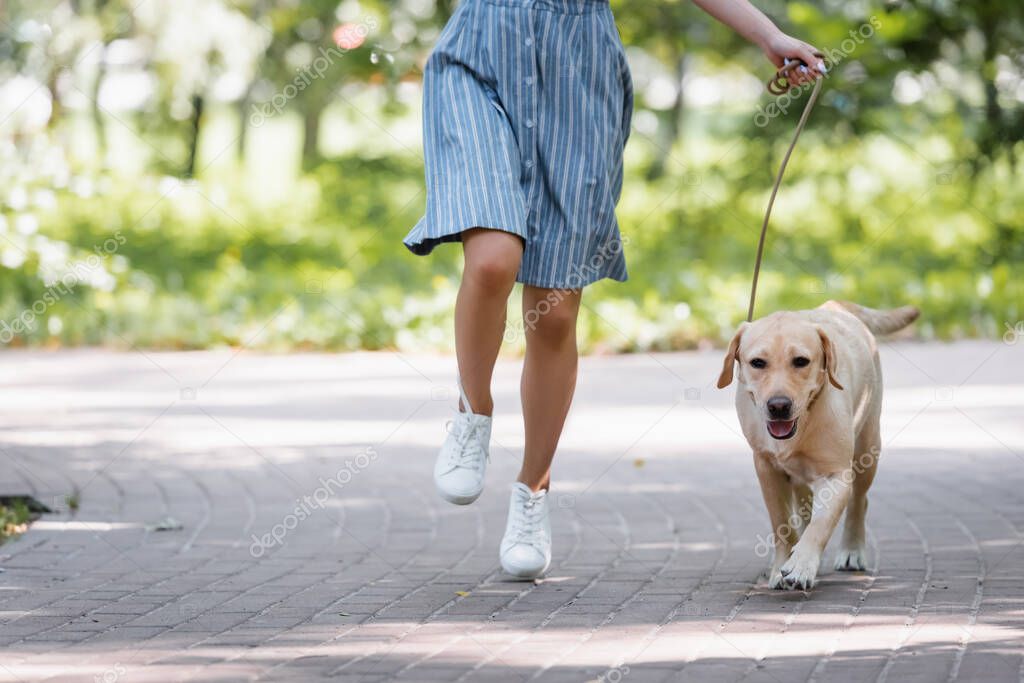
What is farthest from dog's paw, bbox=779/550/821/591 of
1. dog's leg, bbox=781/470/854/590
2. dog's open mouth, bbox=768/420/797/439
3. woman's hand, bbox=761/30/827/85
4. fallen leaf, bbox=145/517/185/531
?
fallen leaf, bbox=145/517/185/531

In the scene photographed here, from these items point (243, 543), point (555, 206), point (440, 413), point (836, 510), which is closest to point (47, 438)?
point (440, 413)

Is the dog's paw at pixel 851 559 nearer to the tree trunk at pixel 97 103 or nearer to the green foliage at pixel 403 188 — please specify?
the green foliage at pixel 403 188

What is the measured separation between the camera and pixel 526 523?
420 centimetres

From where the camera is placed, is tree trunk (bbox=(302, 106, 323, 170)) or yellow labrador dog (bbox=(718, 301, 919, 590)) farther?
tree trunk (bbox=(302, 106, 323, 170))

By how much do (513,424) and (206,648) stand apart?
4324mm

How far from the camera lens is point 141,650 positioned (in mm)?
3398

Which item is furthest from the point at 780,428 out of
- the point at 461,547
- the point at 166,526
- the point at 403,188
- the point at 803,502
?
the point at 403,188

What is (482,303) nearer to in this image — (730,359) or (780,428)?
(730,359)

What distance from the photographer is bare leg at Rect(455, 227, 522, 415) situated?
391 centimetres

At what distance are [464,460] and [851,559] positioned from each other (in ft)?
4.08

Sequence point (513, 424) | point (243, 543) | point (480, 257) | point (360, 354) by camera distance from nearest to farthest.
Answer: point (480, 257) → point (243, 543) → point (513, 424) → point (360, 354)

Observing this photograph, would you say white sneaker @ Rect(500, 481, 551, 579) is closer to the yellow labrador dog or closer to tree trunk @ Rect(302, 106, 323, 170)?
the yellow labrador dog

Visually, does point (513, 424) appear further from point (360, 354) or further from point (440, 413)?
point (360, 354)

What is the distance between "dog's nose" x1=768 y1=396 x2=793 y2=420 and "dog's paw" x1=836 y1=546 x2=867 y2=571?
2.25ft
